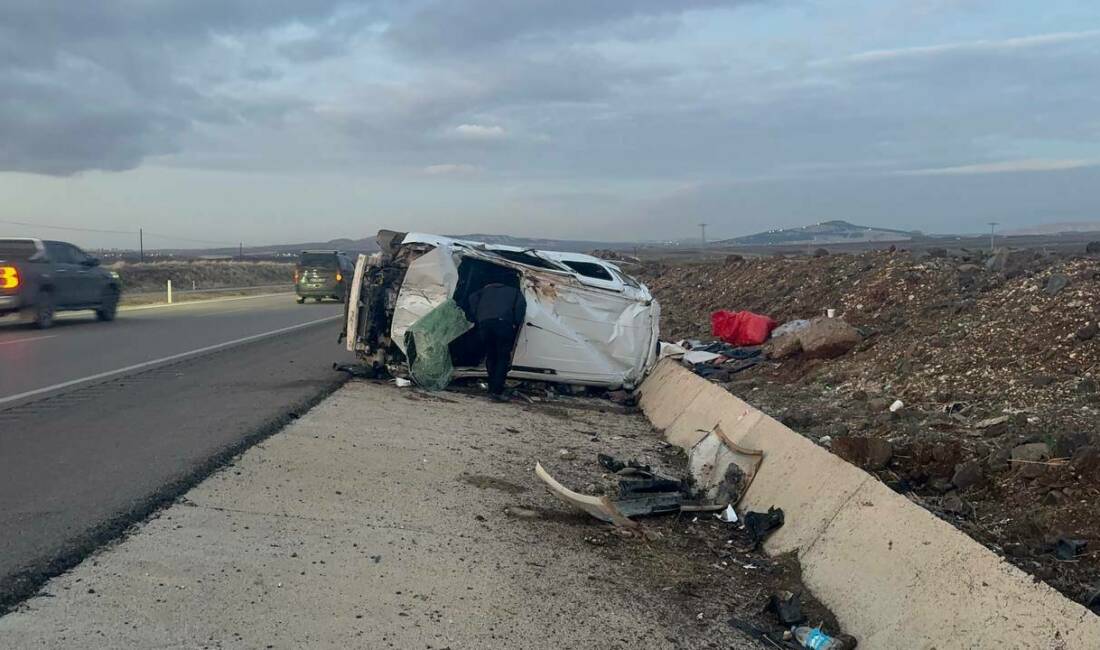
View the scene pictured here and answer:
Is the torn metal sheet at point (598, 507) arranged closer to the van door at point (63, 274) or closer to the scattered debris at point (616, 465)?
the scattered debris at point (616, 465)

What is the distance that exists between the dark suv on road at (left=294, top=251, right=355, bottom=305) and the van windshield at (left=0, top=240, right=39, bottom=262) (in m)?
13.0

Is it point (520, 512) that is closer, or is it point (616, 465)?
point (520, 512)

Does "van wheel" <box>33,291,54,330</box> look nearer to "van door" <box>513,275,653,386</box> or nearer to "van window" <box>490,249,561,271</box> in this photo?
"van window" <box>490,249,561,271</box>

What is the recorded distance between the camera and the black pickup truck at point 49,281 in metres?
18.8

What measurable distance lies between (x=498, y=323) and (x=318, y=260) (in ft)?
77.5

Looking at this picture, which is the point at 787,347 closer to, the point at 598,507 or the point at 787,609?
the point at 598,507

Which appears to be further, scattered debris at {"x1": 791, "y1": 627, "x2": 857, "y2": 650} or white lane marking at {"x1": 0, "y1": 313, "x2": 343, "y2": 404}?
white lane marking at {"x1": 0, "y1": 313, "x2": 343, "y2": 404}

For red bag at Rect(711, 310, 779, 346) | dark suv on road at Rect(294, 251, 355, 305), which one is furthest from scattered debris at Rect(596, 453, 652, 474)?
dark suv on road at Rect(294, 251, 355, 305)

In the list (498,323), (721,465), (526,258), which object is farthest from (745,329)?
(721,465)

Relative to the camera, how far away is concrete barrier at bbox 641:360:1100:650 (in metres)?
4.28

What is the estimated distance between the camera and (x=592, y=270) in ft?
44.0

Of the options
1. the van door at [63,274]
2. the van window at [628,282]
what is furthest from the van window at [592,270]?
the van door at [63,274]

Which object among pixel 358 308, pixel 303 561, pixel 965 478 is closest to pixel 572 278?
pixel 358 308

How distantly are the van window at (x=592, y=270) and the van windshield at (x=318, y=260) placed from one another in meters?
22.0
